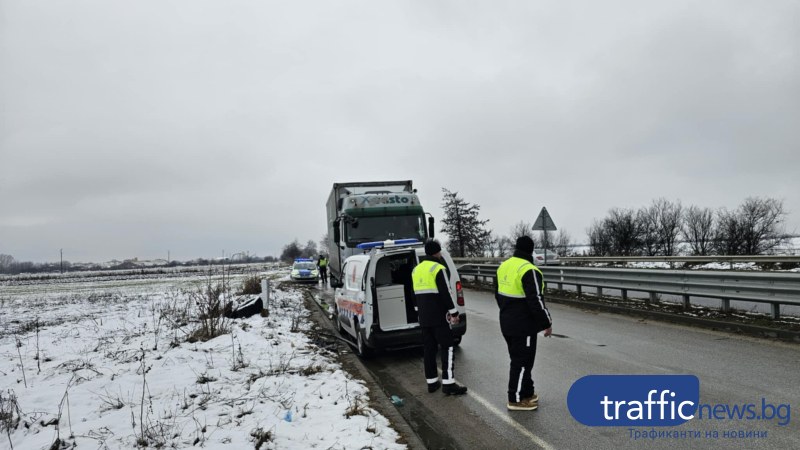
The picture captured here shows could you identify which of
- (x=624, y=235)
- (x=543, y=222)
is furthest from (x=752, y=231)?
(x=543, y=222)

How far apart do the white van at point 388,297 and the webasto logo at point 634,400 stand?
2427mm

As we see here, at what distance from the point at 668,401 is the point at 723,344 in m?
3.69

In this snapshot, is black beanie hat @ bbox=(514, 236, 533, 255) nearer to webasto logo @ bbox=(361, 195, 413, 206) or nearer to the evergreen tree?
webasto logo @ bbox=(361, 195, 413, 206)

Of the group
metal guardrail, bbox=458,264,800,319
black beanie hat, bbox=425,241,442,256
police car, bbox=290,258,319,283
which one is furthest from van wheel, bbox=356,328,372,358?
police car, bbox=290,258,319,283

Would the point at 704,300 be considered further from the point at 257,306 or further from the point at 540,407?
the point at 257,306

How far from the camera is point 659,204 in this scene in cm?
6650

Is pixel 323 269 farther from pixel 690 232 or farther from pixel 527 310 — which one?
pixel 690 232

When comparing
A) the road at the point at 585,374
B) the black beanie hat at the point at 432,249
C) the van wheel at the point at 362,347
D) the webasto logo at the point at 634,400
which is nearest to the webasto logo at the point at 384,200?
the road at the point at 585,374

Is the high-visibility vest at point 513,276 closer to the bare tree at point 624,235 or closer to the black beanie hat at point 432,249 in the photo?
the black beanie hat at point 432,249

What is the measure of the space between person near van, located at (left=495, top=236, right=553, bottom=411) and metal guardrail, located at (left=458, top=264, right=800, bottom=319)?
238 inches

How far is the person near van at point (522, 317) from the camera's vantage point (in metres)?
5.01

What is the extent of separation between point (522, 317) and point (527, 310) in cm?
9

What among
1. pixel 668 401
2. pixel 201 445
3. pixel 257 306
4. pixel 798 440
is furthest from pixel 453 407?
pixel 257 306

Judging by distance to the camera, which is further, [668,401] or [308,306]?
[308,306]
